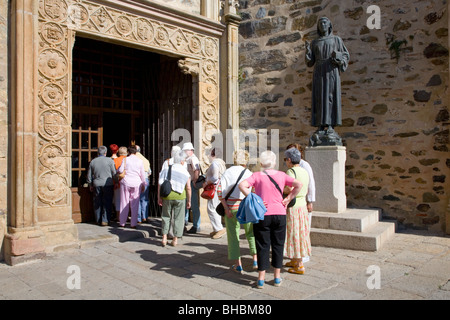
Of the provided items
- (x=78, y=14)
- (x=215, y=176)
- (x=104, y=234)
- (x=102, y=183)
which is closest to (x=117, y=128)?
(x=102, y=183)

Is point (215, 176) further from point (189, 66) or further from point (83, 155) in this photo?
point (83, 155)

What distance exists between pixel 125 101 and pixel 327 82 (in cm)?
448

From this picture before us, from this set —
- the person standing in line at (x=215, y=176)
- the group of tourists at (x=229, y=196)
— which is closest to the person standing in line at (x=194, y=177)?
the group of tourists at (x=229, y=196)

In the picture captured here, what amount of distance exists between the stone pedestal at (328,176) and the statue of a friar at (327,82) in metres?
0.18

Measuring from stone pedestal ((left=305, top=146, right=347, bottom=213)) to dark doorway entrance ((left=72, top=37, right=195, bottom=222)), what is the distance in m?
2.67

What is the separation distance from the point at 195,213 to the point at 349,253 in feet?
8.84

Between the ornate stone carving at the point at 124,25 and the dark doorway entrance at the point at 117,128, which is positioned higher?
the ornate stone carving at the point at 124,25

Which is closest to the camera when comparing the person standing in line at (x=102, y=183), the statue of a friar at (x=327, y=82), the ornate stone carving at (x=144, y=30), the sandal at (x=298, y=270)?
the sandal at (x=298, y=270)

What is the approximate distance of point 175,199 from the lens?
18.2 feet

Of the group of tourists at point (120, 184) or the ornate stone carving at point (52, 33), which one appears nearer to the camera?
the ornate stone carving at point (52, 33)

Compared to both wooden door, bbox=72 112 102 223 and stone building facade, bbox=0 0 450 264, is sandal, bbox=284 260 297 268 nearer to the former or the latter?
stone building facade, bbox=0 0 450 264

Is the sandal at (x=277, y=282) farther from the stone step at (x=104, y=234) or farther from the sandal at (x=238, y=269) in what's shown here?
the stone step at (x=104, y=234)

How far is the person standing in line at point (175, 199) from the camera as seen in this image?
18.2 feet

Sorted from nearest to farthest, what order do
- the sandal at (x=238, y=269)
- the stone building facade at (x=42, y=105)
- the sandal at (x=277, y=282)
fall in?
the sandal at (x=277, y=282)
the sandal at (x=238, y=269)
the stone building facade at (x=42, y=105)
